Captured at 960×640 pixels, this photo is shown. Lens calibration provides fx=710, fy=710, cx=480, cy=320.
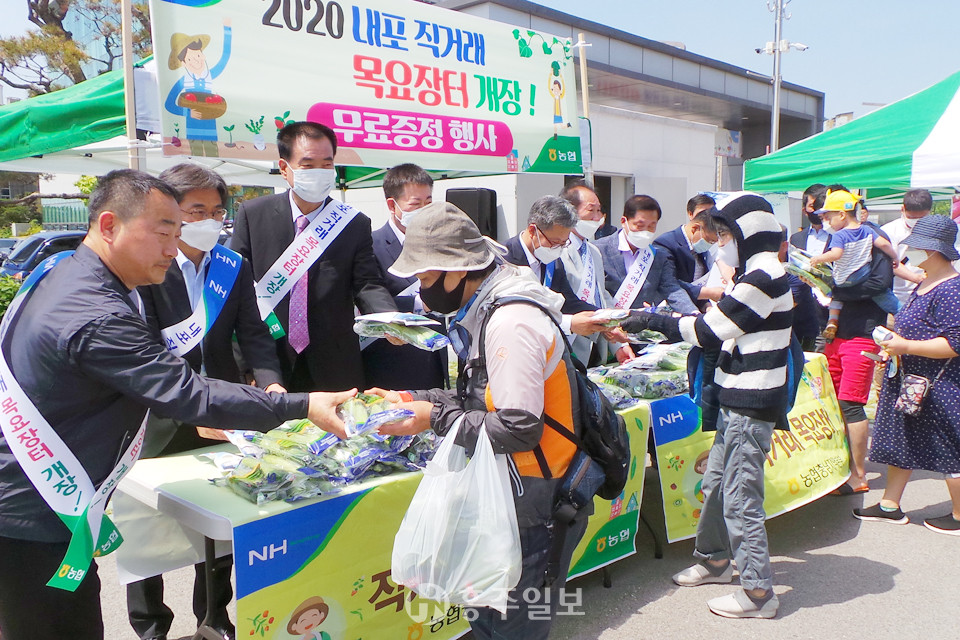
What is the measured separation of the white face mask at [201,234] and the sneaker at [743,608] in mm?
2542

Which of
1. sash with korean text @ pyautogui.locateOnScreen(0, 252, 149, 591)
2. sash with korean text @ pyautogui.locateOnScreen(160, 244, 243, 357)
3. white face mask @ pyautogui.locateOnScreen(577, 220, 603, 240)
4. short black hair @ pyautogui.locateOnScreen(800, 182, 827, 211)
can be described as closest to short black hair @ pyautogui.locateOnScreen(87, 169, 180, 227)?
sash with korean text @ pyautogui.locateOnScreen(0, 252, 149, 591)

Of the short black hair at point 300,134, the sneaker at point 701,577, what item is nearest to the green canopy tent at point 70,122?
the short black hair at point 300,134

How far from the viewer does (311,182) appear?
3.01m

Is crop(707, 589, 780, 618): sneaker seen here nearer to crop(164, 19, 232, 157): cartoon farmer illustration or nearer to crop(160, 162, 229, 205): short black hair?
crop(160, 162, 229, 205): short black hair

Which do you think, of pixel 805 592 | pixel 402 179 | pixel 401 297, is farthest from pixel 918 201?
pixel 401 297

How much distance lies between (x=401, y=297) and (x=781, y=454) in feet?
7.26

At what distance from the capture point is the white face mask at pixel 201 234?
2520 millimetres

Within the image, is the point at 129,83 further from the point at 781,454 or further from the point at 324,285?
the point at 781,454

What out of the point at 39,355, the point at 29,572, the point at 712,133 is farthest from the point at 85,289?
the point at 712,133

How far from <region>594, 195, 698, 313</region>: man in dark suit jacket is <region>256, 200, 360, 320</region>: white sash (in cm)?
216

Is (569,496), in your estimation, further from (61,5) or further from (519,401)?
(61,5)

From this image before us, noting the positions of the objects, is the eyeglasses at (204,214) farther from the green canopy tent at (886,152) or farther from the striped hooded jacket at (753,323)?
the green canopy tent at (886,152)

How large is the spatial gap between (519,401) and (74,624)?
129cm

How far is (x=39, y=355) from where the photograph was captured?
1.66 m
